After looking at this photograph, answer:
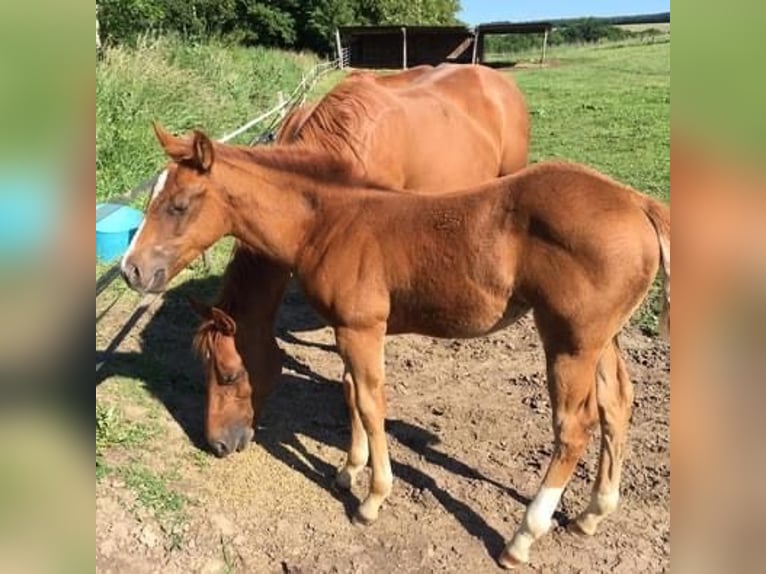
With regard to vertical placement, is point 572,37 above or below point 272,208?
below

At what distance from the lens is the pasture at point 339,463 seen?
3.07 m

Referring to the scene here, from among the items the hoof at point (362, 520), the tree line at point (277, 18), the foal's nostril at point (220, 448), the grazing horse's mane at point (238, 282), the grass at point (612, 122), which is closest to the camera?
the hoof at point (362, 520)

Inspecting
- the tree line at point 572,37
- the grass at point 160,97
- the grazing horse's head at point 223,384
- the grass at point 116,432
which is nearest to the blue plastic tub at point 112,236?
the grass at point 160,97

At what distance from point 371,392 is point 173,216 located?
1.12m

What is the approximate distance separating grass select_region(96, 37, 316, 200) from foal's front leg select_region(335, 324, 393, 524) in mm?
1806

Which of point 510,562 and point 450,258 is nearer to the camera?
point 450,258

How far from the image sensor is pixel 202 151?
298cm

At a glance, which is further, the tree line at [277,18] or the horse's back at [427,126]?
the tree line at [277,18]

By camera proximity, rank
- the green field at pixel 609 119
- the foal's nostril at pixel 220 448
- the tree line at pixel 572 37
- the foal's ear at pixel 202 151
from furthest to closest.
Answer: the tree line at pixel 572 37 → the green field at pixel 609 119 → the foal's nostril at pixel 220 448 → the foal's ear at pixel 202 151

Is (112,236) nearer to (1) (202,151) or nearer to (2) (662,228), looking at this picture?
(1) (202,151)

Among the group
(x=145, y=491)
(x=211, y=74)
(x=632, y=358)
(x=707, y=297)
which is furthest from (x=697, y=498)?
(x=211, y=74)

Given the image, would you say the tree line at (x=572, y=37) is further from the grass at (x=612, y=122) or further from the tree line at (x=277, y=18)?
the grass at (x=612, y=122)

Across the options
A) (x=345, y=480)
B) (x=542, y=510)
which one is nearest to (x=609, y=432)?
(x=542, y=510)

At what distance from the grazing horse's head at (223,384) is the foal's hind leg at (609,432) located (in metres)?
1.68
